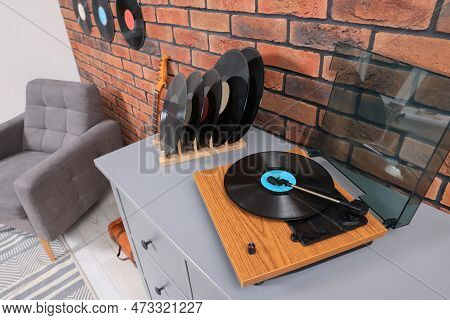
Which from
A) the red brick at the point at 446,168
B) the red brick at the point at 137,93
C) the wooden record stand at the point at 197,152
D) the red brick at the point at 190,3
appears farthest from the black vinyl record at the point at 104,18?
the red brick at the point at 446,168

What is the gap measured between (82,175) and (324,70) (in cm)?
132

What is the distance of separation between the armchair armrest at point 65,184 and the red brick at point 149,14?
0.67 m

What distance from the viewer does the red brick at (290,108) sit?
875 millimetres

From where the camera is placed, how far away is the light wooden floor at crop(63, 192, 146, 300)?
1.36 metres

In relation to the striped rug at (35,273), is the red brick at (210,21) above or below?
above

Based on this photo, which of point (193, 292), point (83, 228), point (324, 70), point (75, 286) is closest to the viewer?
point (193, 292)

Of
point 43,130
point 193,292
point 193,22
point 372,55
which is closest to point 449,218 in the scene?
point 372,55

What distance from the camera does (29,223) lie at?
1447mm

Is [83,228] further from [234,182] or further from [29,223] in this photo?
[234,182]

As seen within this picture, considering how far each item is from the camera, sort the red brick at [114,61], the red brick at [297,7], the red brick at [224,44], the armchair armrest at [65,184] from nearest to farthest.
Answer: the red brick at [297,7], the red brick at [224,44], the armchair armrest at [65,184], the red brick at [114,61]

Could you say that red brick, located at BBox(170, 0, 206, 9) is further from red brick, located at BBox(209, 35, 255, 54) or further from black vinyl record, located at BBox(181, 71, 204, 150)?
black vinyl record, located at BBox(181, 71, 204, 150)

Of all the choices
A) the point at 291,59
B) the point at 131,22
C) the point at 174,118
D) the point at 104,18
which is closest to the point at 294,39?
the point at 291,59

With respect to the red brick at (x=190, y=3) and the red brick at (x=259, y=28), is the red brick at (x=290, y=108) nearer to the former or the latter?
the red brick at (x=259, y=28)

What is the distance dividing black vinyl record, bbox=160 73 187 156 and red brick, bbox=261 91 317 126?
0.29m
